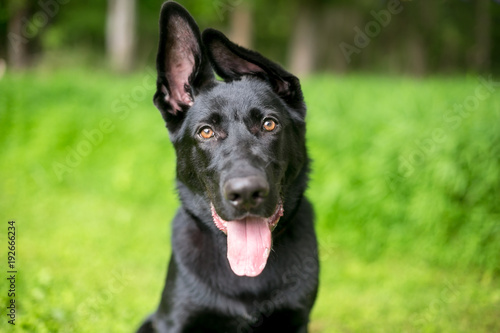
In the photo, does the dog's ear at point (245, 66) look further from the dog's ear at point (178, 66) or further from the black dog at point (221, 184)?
the dog's ear at point (178, 66)

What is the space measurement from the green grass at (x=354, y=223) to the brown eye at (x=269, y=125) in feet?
6.64

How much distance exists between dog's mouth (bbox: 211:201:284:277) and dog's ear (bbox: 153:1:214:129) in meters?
0.85

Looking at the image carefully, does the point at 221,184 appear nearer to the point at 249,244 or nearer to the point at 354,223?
the point at 249,244

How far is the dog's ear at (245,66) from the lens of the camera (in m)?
2.57

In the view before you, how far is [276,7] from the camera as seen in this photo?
68.5 feet

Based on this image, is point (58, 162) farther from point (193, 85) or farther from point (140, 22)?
point (140, 22)

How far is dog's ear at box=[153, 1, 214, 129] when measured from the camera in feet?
8.59

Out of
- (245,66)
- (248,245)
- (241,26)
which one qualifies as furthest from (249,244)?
(241,26)

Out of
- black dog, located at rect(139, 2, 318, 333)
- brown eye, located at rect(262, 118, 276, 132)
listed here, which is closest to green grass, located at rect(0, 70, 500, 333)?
black dog, located at rect(139, 2, 318, 333)

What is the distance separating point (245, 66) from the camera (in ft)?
9.15

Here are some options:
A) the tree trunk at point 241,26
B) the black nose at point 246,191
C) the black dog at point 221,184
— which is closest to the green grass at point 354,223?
the black dog at point 221,184

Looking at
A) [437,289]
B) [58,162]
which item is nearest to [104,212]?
[58,162]

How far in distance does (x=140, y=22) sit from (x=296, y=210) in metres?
25.0

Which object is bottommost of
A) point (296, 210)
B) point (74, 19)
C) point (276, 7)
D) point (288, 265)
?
point (74, 19)
